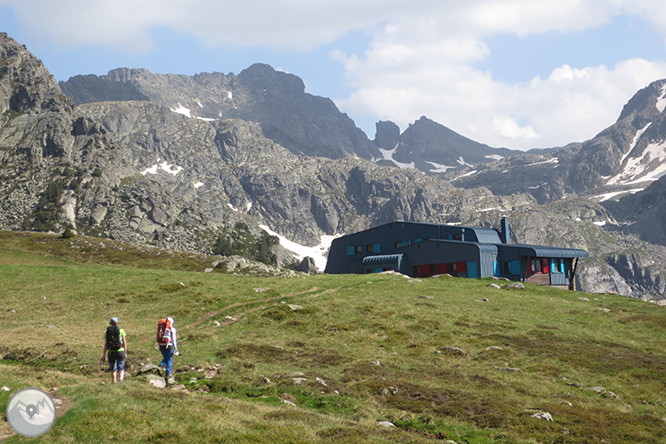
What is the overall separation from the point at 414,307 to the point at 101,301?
87.6 ft

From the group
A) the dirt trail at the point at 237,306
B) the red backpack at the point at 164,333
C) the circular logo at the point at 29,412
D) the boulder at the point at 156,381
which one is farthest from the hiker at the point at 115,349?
the circular logo at the point at 29,412

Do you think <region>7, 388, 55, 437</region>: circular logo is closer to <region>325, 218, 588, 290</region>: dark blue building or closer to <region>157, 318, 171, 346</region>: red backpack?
<region>157, 318, 171, 346</region>: red backpack

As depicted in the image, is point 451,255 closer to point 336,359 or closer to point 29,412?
point 336,359

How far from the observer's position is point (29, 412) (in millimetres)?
11516

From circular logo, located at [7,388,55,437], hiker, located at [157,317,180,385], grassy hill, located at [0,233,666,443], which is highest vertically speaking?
circular logo, located at [7,388,55,437]

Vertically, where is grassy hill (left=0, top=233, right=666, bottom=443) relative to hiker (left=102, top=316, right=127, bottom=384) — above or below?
below

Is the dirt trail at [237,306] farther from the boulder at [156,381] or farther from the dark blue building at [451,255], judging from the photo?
the dark blue building at [451,255]

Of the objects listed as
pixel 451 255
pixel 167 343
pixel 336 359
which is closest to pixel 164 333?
pixel 167 343

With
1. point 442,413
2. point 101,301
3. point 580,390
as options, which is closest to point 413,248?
point 101,301

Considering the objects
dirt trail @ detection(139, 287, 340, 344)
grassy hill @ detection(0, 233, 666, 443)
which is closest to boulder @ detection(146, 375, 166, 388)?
grassy hill @ detection(0, 233, 666, 443)

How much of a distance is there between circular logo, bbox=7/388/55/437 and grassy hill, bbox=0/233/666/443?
3.38m

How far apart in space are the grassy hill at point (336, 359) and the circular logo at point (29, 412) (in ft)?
11.1

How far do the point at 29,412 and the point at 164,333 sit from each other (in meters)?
14.1

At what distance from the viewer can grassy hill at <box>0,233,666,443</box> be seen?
1830 centimetres
